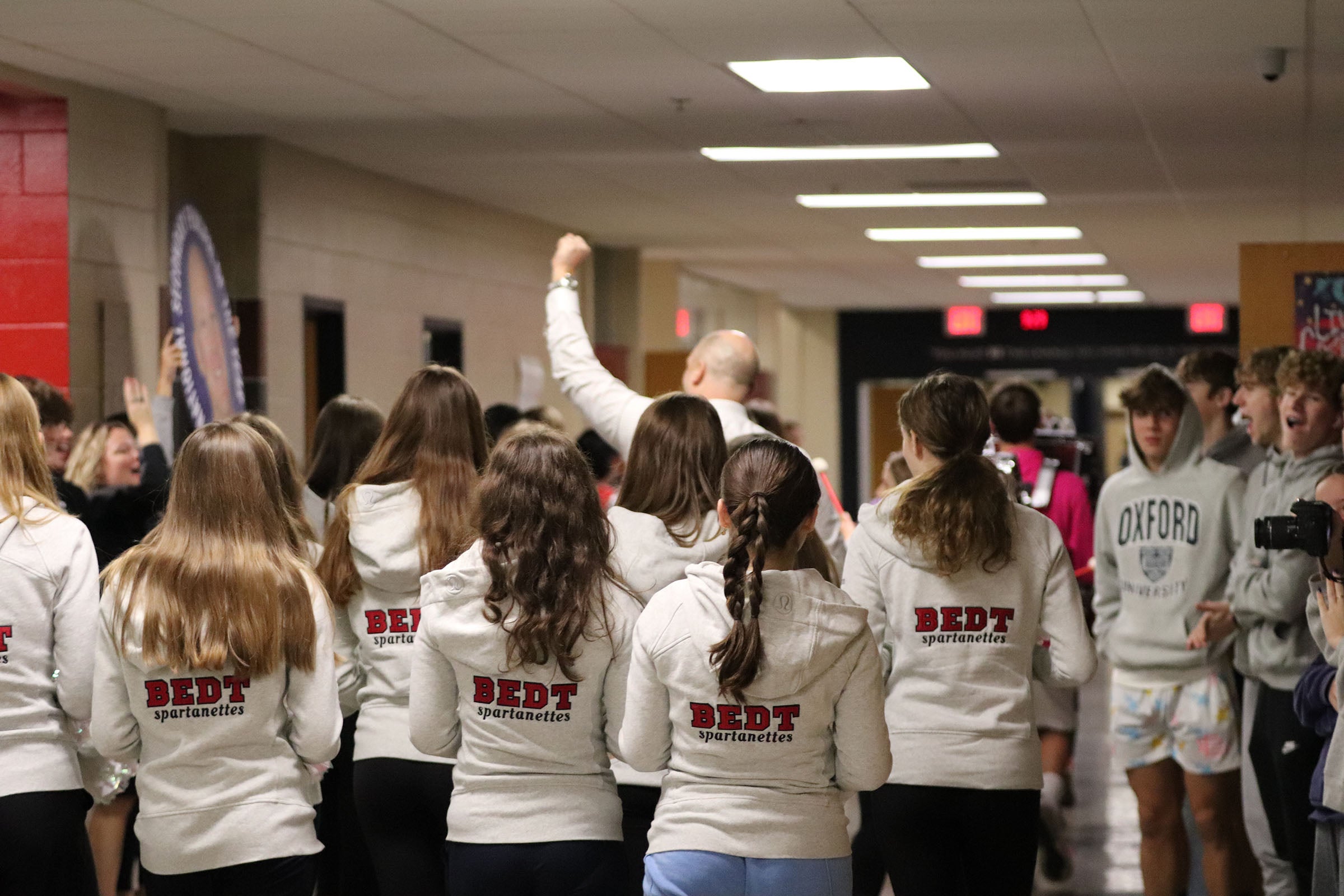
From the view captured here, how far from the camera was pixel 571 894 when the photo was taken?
9.36ft

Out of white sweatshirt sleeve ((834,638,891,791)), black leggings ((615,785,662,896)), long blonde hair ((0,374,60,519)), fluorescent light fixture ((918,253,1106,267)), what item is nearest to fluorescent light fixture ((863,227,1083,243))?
fluorescent light fixture ((918,253,1106,267))

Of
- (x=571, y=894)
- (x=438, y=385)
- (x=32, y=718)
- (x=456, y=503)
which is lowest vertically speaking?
(x=571, y=894)

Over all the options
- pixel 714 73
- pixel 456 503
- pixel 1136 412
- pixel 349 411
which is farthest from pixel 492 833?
pixel 714 73

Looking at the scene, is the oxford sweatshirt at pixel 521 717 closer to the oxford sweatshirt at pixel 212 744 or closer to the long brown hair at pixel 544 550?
the long brown hair at pixel 544 550

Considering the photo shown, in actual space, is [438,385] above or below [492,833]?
above

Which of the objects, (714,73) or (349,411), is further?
(714,73)

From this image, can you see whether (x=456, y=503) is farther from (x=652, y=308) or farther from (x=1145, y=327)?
(x=1145, y=327)

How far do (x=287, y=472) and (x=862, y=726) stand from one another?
171cm

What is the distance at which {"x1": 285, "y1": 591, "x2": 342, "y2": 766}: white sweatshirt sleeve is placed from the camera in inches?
118

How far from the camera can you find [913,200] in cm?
1023

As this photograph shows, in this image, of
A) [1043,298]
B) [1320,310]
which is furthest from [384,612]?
[1043,298]

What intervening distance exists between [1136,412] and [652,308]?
33.5ft

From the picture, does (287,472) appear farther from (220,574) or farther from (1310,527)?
(1310,527)

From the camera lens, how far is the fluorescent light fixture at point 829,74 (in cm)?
612
